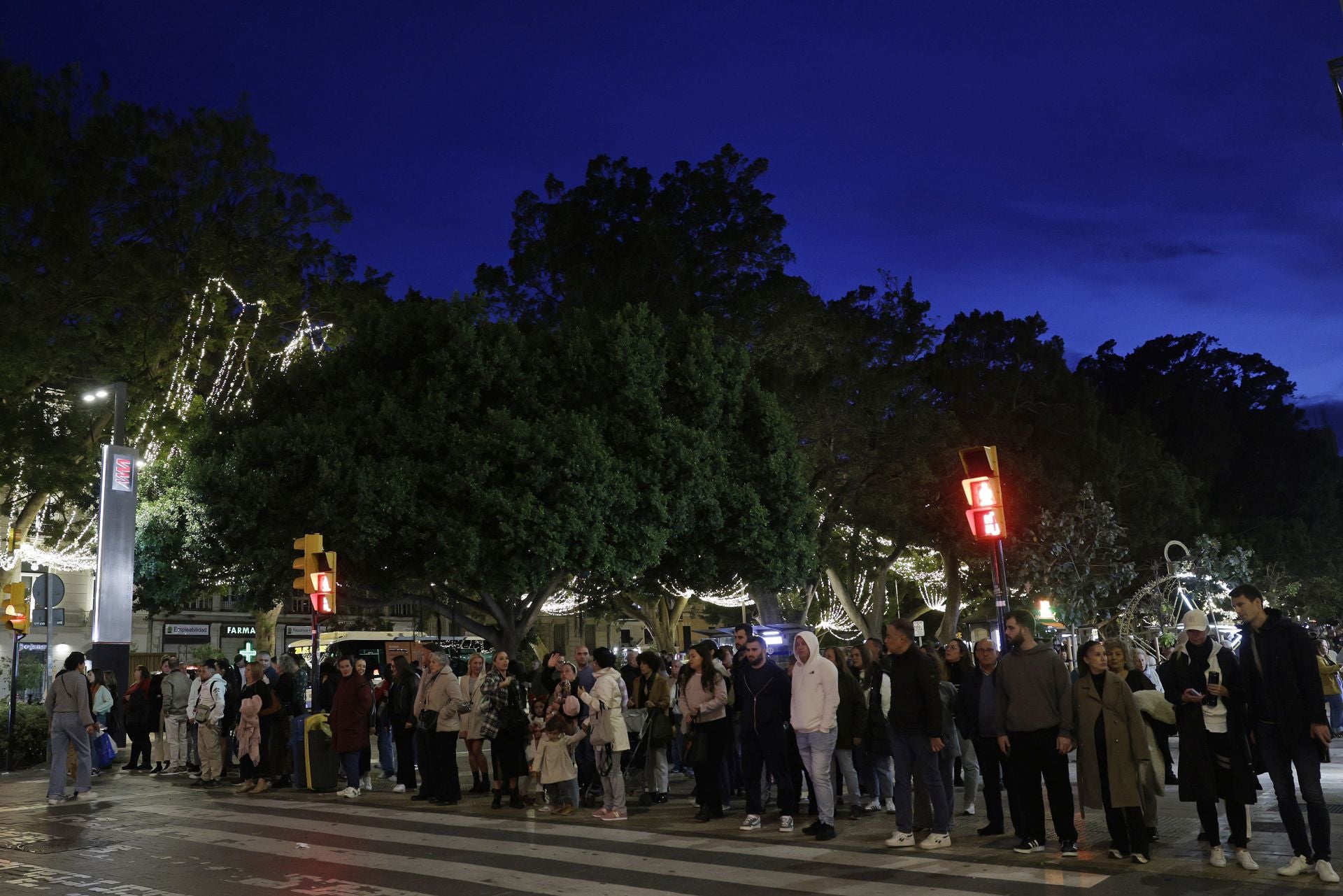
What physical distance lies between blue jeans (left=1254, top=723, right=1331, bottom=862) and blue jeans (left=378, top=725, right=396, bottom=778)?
1224 cm

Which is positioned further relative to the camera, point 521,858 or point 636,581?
point 636,581

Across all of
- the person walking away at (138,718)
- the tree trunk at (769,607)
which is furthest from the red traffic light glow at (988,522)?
the tree trunk at (769,607)

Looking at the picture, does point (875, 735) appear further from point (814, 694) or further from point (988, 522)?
point (988, 522)

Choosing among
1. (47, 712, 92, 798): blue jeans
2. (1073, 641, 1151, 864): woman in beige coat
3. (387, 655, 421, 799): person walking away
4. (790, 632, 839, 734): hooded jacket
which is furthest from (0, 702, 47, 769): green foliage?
(1073, 641, 1151, 864): woman in beige coat

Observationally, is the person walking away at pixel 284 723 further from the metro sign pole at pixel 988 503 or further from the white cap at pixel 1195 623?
the white cap at pixel 1195 623

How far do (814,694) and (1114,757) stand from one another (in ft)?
8.86

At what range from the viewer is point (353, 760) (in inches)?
581

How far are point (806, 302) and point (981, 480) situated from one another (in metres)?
20.9

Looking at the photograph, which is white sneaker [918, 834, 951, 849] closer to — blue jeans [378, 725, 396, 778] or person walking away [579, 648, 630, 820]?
person walking away [579, 648, 630, 820]

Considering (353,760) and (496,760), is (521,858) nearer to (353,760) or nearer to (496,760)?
(496,760)

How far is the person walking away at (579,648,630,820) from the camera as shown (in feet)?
40.3

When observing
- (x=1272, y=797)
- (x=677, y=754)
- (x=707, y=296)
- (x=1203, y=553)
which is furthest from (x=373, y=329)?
(x=1203, y=553)

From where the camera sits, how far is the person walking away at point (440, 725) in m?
13.8

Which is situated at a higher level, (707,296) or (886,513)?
(707,296)
